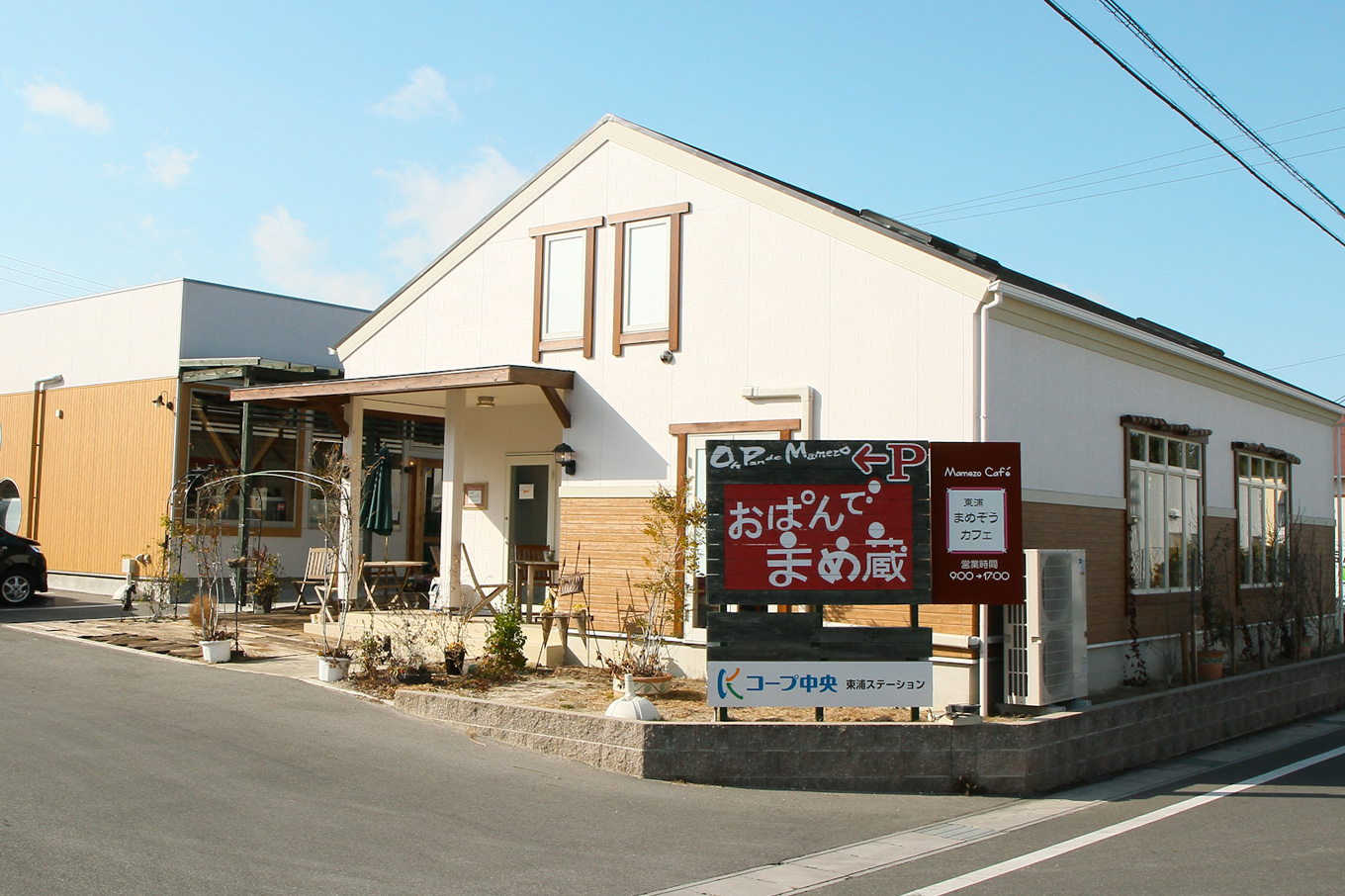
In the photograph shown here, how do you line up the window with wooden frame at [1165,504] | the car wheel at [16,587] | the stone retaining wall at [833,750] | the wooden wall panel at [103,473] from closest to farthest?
the stone retaining wall at [833,750], the window with wooden frame at [1165,504], the car wheel at [16,587], the wooden wall panel at [103,473]

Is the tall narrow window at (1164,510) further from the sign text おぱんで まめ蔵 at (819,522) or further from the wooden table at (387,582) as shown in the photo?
the wooden table at (387,582)

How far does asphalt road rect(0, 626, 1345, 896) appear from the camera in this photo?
6.15 meters

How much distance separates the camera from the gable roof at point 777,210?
1078 cm

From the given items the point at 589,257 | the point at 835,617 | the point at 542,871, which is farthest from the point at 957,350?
the point at 542,871

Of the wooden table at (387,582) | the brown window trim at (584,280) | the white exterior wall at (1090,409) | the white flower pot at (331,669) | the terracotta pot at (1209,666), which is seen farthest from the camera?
the wooden table at (387,582)

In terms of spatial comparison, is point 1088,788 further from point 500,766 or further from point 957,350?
point 500,766

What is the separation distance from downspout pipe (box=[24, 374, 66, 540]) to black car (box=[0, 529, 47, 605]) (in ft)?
14.2

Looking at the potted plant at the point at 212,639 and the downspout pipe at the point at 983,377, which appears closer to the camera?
the downspout pipe at the point at 983,377

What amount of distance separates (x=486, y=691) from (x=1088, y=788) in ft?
18.7

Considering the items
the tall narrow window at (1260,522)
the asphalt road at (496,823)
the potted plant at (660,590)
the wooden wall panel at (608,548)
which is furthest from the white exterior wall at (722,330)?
the tall narrow window at (1260,522)

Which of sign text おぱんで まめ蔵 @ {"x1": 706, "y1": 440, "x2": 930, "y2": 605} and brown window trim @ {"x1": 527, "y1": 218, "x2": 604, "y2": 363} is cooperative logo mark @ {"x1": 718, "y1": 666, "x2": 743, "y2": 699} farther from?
brown window trim @ {"x1": 527, "y1": 218, "x2": 604, "y2": 363}

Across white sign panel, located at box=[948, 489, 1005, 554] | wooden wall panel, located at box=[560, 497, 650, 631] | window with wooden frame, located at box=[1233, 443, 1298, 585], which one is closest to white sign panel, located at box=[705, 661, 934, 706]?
white sign panel, located at box=[948, 489, 1005, 554]

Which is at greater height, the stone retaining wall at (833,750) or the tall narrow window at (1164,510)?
the tall narrow window at (1164,510)

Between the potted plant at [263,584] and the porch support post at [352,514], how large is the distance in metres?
2.40
